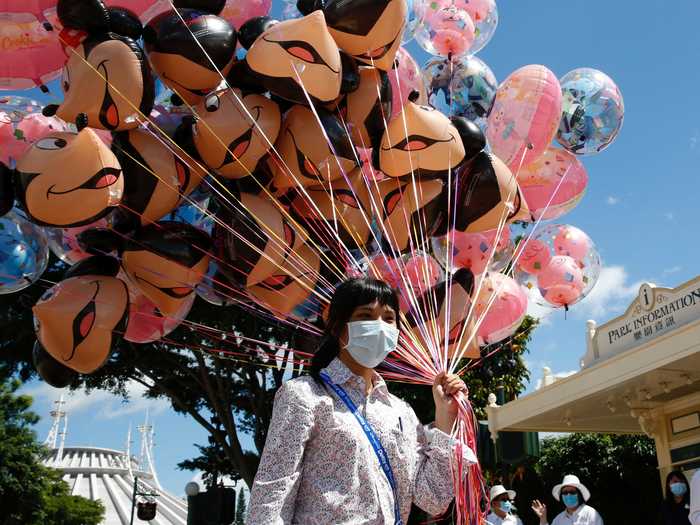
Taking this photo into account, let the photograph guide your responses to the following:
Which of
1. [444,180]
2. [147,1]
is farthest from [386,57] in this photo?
[147,1]

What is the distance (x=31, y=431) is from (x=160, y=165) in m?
34.2

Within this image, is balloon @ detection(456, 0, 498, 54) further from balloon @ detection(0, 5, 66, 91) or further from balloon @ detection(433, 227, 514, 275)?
balloon @ detection(0, 5, 66, 91)

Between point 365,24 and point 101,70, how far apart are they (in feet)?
5.72

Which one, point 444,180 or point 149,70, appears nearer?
point 149,70

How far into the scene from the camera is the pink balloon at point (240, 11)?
5.85 m

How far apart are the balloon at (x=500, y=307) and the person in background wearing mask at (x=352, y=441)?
3.72m

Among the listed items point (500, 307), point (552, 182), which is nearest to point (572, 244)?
point (552, 182)

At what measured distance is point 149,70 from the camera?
15.8 feet

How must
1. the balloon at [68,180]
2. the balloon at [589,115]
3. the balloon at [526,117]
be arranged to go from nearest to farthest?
the balloon at [68,180] < the balloon at [526,117] < the balloon at [589,115]

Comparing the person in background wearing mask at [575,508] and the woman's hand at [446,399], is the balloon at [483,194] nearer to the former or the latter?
the woman's hand at [446,399]

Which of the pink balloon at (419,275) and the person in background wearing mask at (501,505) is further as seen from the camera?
the person in background wearing mask at (501,505)

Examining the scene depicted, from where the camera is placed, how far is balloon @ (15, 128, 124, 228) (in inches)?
173

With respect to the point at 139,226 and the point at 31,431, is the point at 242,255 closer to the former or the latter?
the point at 139,226

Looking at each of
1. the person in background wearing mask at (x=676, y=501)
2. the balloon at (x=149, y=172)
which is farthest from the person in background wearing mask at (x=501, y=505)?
the balloon at (x=149, y=172)
